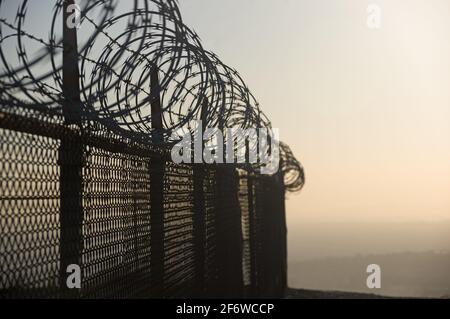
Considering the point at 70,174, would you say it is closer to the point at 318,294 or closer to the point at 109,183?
the point at 109,183

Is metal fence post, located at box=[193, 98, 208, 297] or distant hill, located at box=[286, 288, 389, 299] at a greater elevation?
metal fence post, located at box=[193, 98, 208, 297]

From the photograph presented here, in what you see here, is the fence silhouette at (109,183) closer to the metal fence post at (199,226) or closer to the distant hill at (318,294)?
the metal fence post at (199,226)

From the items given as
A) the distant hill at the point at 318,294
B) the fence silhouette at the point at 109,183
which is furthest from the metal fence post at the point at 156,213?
the distant hill at the point at 318,294

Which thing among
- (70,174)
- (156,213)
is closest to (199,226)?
(156,213)

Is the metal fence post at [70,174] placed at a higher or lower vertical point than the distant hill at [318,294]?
higher

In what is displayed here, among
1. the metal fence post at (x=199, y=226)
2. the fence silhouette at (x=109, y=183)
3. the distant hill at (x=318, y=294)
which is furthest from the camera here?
the distant hill at (x=318, y=294)

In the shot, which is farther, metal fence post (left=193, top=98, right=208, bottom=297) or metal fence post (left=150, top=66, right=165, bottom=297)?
metal fence post (left=193, top=98, right=208, bottom=297)

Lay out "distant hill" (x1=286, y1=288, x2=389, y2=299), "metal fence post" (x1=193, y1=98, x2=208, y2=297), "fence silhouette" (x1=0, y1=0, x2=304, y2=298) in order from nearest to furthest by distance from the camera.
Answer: "fence silhouette" (x1=0, y1=0, x2=304, y2=298)
"metal fence post" (x1=193, y1=98, x2=208, y2=297)
"distant hill" (x1=286, y1=288, x2=389, y2=299)

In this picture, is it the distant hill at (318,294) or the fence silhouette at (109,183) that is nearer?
the fence silhouette at (109,183)

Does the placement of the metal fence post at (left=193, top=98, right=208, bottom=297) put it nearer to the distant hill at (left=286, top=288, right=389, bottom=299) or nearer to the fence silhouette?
the fence silhouette

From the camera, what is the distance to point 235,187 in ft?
21.8

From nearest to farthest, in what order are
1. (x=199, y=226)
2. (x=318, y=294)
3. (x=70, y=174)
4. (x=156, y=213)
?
(x=70, y=174) < (x=156, y=213) < (x=199, y=226) < (x=318, y=294)

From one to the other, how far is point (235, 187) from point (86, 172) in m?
3.89

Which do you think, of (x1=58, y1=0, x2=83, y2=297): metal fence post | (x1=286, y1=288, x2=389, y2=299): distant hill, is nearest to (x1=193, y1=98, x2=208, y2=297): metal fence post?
(x1=58, y1=0, x2=83, y2=297): metal fence post
